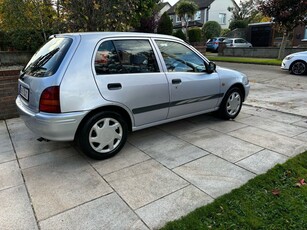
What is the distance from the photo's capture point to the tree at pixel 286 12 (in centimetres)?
1292

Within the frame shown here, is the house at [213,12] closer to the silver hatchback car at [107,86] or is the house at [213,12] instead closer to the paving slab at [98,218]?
the silver hatchback car at [107,86]

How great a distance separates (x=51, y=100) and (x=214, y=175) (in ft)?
6.95

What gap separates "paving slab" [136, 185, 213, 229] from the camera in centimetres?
236

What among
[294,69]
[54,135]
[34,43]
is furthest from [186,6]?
[54,135]

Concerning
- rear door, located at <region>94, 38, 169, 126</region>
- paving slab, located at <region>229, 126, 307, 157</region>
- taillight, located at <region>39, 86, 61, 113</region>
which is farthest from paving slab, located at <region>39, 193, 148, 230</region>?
paving slab, located at <region>229, 126, 307, 157</region>

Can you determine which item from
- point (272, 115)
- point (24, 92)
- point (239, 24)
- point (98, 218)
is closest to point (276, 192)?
point (98, 218)

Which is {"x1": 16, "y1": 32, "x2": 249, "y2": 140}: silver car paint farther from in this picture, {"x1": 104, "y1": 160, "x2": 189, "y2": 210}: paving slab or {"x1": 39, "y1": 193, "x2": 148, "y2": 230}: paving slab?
{"x1": 39, "y1": 193, "x2": 148, "y2": 230}: paving slab

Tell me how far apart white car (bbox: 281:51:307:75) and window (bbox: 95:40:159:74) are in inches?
371

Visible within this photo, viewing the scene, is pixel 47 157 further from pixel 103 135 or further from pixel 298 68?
pixel 298 68

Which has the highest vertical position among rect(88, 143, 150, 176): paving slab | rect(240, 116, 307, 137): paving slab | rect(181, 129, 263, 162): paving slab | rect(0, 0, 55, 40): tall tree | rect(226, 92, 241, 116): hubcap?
rect(0, 0, 55, 40): tall tree

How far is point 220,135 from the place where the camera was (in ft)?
14.0

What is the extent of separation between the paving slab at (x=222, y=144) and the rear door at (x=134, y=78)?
2.28 ft

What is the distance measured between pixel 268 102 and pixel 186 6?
55.5 feet

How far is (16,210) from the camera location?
2.51m
